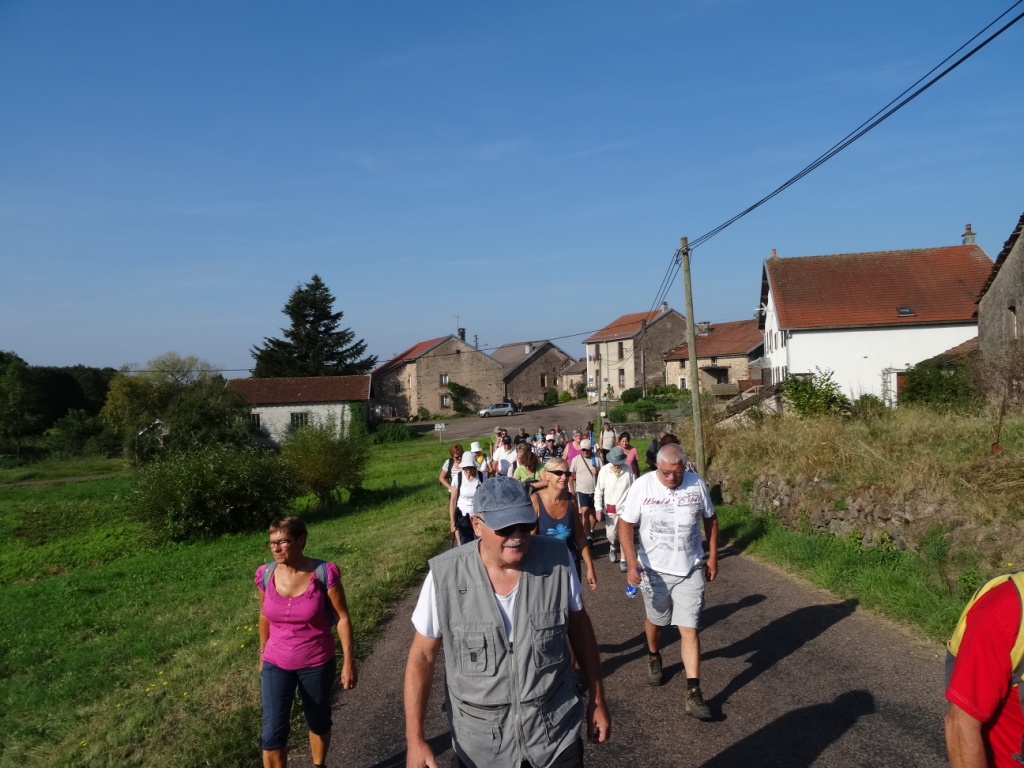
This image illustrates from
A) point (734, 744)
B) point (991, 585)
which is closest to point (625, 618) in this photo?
point (734, 744)

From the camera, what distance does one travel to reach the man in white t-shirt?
5.73 metres

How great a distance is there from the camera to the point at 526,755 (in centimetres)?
302

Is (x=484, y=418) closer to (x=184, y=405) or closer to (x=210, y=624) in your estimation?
(x=184, y=405)

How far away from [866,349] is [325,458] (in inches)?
874

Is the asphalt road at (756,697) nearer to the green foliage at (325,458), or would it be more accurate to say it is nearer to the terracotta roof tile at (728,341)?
the green foliage at (325,458)

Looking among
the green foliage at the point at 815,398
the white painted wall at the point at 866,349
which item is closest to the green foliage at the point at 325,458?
the green foliage at the point at 815,398

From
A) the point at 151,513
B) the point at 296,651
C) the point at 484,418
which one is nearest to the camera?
the point at 296,651

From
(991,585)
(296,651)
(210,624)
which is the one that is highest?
(991,585)

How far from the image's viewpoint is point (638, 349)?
64625 mm

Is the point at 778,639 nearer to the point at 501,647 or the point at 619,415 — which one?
the point at 501,647

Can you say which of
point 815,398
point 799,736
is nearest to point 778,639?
point 799,736

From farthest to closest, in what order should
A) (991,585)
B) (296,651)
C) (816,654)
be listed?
(816,654) < (296,651) < (991,585)

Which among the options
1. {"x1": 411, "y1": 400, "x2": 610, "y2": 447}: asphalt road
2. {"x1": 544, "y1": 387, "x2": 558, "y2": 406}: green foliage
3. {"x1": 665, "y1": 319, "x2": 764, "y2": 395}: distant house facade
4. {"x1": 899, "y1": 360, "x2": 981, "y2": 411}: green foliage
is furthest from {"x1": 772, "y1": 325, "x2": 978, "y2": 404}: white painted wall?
{"x1": 544, "y1": 387, "x2": 558, "y2": 406}: green foliage

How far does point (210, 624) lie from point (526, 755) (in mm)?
8619
